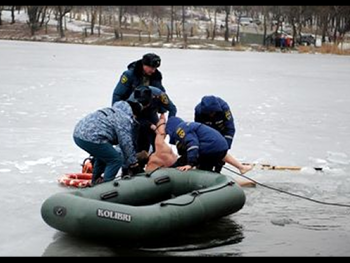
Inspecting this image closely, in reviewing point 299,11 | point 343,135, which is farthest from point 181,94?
point 299,11

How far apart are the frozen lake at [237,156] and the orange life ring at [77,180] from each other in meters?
0.13

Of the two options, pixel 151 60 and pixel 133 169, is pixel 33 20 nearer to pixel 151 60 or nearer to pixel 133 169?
pixel 151 60

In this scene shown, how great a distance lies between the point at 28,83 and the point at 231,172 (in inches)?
450

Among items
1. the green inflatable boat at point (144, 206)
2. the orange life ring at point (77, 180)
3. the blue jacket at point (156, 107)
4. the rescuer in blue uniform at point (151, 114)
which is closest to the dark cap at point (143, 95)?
the rescuer in blue uniform at point (151, 114)

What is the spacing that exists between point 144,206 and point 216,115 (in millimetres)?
2155

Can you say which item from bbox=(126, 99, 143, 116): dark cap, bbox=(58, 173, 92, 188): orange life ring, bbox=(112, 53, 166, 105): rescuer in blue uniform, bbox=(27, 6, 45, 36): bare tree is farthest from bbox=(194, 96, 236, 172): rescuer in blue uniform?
→ bbox=(27, 6, 45, 36): bare tree

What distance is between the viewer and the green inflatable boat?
496 cm

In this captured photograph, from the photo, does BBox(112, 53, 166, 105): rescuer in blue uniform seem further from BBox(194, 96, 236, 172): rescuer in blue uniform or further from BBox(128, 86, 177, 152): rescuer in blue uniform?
BBox(194, 96, 236, 172): rescuer in blue uniform

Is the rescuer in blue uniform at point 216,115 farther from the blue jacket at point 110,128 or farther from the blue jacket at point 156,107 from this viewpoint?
the blue jacket at point 110,128

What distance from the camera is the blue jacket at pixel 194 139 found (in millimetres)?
6301

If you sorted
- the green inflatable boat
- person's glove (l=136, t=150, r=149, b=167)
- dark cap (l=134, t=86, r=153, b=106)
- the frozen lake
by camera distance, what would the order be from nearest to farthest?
1. the green inflatable boat
2. the frozen lake
3. dark cap (l=134, t=86, r=153, b=106)
4. person's glove (l=136, t=150, r=149, b=167)

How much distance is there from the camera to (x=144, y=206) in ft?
17.4

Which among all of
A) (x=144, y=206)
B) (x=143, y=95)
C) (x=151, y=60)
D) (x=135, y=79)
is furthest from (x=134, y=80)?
(x=144, y=206)

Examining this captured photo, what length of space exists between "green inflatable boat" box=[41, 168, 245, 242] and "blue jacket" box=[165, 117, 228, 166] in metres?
0.24
